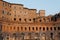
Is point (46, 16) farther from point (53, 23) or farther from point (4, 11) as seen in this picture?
point (4, 11)

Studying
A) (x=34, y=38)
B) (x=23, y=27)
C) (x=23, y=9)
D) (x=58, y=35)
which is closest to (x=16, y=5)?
(x=23, y=9)

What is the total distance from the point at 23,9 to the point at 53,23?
14.8 meters

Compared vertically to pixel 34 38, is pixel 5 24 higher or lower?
higher

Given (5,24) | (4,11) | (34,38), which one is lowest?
(34,38)

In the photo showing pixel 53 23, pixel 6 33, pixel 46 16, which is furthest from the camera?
pixel 46 16

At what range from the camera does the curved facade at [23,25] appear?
209ft

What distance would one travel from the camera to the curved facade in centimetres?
6381

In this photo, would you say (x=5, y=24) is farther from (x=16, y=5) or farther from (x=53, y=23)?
(x=53, y=23)

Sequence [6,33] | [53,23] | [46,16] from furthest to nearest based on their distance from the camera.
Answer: [46,16] → [53,23] → [6,33]

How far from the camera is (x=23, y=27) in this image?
219 ft

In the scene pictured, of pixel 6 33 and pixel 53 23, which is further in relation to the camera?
pixel 53 23

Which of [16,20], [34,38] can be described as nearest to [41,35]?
[34,38]

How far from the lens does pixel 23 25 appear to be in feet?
219

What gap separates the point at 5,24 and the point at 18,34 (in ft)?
19.9
